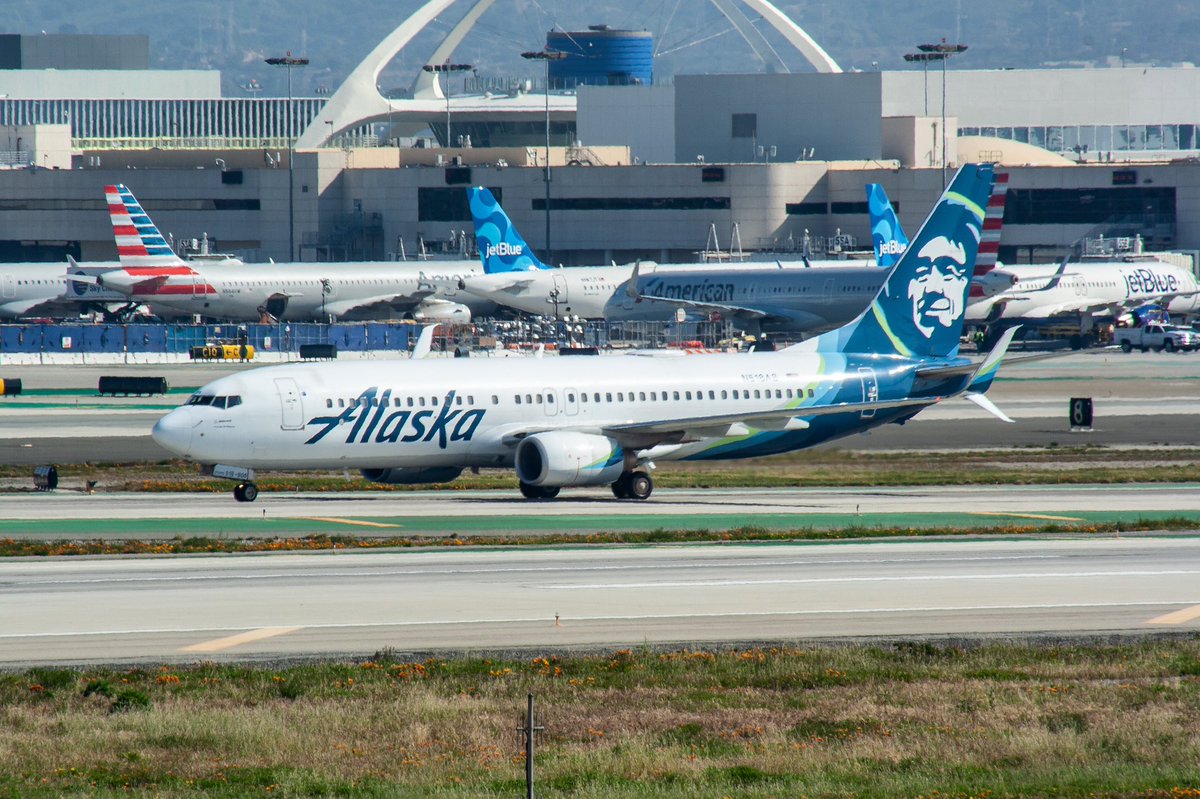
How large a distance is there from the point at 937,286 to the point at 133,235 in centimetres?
8402

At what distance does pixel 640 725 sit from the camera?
67.8ft

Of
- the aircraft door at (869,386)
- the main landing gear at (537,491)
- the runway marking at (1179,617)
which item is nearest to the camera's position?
the runway marking at (1179,617)

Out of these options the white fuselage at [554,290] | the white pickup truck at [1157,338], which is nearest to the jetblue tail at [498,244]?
the white fuselage at [554,290]

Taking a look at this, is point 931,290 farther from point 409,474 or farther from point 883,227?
point 883,227

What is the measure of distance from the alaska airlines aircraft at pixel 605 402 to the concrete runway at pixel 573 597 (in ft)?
30.8

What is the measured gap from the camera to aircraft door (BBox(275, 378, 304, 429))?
145 ft

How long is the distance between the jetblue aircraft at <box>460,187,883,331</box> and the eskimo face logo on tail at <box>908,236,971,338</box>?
2347 inches

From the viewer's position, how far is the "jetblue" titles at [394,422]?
44.5 metres

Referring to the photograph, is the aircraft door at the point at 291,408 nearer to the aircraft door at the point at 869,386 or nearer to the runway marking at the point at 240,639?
the aircraft door at the point at 869,386

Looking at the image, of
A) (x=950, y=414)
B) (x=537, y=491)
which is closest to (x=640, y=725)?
(x=537, y=491)

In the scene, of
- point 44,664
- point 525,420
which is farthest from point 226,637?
point 525,420

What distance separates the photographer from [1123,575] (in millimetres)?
32438

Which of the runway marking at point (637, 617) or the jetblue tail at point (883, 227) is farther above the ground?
the jetblue tail at point (883, 227)

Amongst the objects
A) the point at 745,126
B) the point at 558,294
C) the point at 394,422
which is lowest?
the point at 394,422
